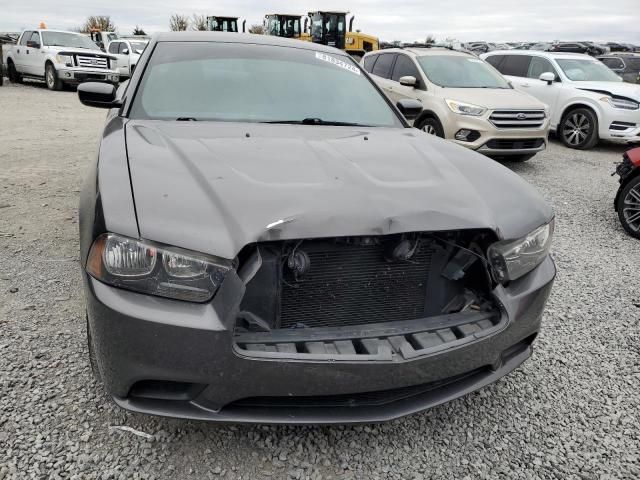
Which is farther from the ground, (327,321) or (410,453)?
(327,321)

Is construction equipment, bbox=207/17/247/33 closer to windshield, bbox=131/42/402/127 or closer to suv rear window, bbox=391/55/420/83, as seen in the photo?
suv rear window, bbox=391/55/420/83

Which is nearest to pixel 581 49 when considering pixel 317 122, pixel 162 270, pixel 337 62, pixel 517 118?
pixel 517 118

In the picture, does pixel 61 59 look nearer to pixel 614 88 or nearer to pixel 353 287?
pixel 614 88

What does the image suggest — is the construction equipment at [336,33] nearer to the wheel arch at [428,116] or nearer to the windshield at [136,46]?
the windshield at [136,46]

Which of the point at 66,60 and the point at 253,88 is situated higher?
the point at 253,88

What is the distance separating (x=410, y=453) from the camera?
82.0 inches

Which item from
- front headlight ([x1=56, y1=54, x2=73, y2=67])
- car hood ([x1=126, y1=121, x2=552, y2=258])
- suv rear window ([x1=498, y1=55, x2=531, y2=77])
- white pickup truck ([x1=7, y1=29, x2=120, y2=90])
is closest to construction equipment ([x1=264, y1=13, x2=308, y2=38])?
white pickup truck ([x1=7, y1=29, x2=120, y2=90])

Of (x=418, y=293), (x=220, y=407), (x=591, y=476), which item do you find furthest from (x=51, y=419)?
(x=591, y=476)

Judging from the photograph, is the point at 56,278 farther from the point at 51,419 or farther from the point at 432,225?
the point at 432,225

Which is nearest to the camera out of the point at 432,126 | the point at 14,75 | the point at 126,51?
the point at 432,126

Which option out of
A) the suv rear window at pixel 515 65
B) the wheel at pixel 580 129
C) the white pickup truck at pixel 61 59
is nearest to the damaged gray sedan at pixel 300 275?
the wheel at pixel 580 129

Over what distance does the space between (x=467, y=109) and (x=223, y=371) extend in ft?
22.0

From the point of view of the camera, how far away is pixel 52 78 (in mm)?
15875

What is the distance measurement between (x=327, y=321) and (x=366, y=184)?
54cm
